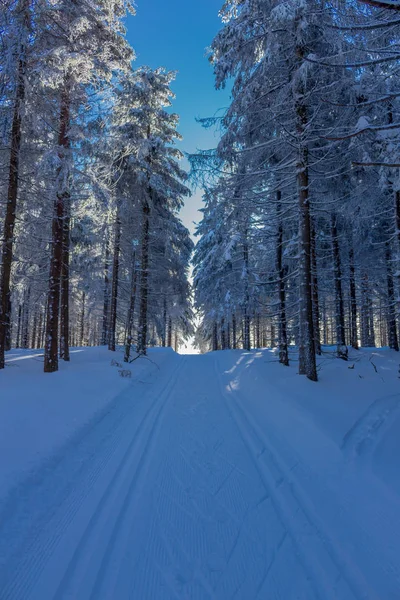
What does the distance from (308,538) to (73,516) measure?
7.55 ft

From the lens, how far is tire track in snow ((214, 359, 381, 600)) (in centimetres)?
204

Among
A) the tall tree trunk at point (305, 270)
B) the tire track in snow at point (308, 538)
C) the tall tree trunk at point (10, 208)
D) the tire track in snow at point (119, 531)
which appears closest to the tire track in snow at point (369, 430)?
the tire track in snow at point (308, 538)

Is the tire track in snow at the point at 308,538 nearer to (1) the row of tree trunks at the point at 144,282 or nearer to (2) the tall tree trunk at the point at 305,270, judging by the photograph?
(2) the tall tree trunk at the point at 305,270

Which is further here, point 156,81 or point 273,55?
point 156,81

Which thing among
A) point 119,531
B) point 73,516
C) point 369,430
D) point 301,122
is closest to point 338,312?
point 301,122

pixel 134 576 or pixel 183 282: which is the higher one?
pixel 183 282

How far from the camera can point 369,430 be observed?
4.39 metres

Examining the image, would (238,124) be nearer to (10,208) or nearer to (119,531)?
(10,208)

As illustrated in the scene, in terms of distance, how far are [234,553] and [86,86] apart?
42.1 feet

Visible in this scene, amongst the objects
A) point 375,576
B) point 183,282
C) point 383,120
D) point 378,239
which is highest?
point 383,120

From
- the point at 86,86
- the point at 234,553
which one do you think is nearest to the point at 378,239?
the point at 86,86

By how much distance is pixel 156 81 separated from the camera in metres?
14.0

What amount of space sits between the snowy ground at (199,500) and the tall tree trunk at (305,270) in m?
1.50

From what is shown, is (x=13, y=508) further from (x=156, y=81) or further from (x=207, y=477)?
(x=156, y=81)
